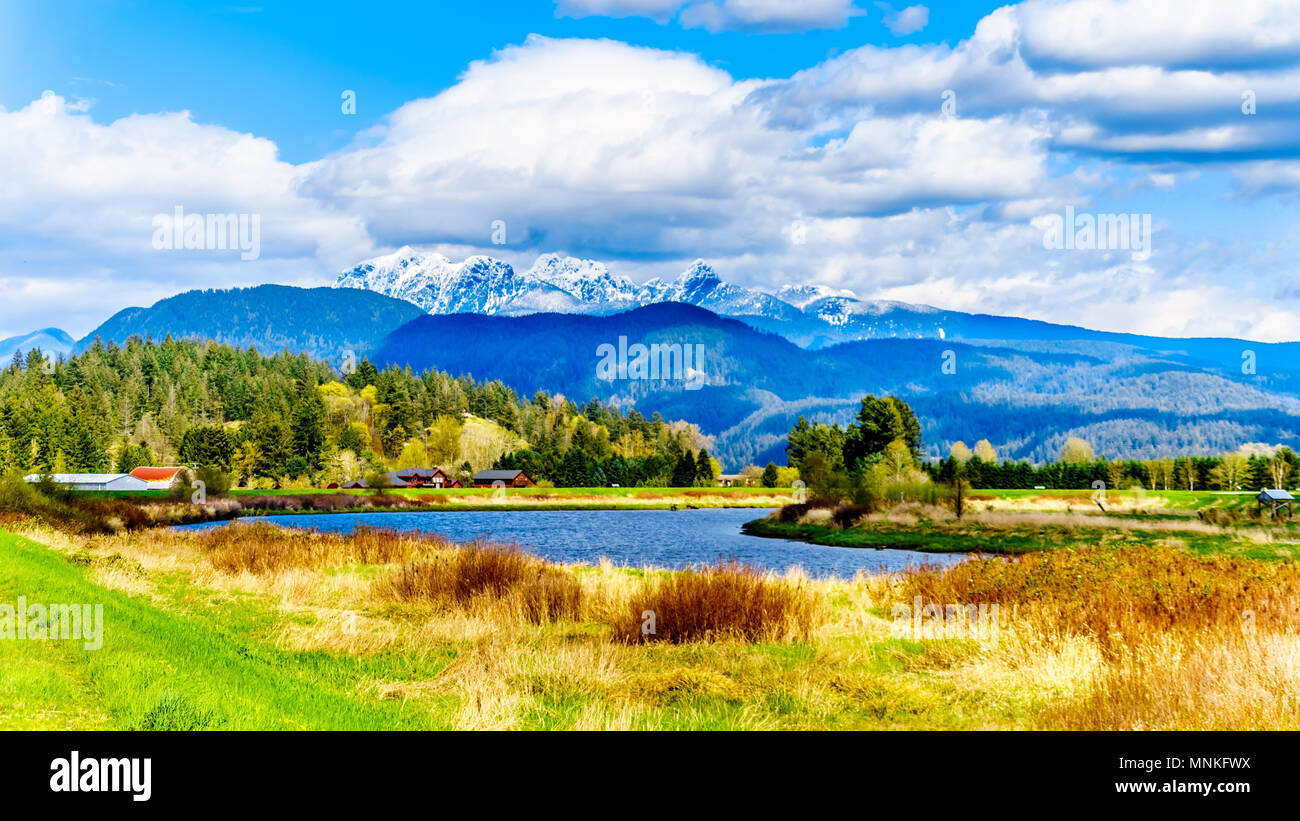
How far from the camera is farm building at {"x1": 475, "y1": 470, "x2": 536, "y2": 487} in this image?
15762 cm

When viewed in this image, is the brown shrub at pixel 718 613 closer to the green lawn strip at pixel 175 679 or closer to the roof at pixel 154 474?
the green lawn strip at pixel 175 679

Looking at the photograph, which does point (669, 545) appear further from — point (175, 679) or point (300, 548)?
point (175, 679)

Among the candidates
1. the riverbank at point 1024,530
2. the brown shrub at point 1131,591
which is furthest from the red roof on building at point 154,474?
the brown shrub at point 1131,591

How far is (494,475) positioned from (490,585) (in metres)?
141

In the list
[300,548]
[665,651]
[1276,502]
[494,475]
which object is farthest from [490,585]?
[494,475]

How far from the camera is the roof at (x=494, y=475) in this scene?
522 feet

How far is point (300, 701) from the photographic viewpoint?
39.3 ft

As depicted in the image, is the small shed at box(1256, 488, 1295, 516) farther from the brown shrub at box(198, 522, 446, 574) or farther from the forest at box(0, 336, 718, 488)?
the forest at box(0, 336, 718, 488)

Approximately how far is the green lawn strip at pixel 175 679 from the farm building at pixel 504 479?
13992 centimetres

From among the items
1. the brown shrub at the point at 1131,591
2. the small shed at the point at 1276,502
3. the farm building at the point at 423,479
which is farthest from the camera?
the farm building at the point at 423,479
